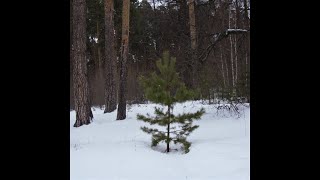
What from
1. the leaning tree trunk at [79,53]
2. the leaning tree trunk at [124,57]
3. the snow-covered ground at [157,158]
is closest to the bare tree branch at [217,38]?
the leaning tree trunk at [124,57]

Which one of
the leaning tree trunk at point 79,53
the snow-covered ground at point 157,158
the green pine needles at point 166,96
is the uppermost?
the leaning tree trunk at point 79,53

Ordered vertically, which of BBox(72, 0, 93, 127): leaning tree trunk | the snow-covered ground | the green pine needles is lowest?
the snow-covered ground

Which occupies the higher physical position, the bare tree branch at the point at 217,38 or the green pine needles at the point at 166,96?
the bare tree branch at the point at 217,38

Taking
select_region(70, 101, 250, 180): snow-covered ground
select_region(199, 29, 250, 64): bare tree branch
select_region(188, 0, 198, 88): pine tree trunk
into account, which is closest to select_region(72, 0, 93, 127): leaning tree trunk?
select_region(70, 101, 250, 180): snow-covered ground

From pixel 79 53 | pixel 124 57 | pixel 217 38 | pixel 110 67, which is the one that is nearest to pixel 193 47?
pixel 217 38

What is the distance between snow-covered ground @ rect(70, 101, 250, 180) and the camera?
21.0 ft

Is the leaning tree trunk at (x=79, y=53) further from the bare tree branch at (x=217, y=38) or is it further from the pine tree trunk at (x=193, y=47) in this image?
the bare tree branch at (x=217, y=38)

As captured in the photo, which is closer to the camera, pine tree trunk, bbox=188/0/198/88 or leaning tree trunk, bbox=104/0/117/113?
pine tree trunk, bbox=188/0/198/88

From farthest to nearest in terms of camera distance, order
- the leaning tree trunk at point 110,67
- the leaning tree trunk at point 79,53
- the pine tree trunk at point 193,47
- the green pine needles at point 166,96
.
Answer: the leaning tree trunk at point 110,67
the pine tree trunk at point 193,47
the leaning tree trunk at point 79,53
the green pine needles at point 166,96

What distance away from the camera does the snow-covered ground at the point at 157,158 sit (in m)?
6.40

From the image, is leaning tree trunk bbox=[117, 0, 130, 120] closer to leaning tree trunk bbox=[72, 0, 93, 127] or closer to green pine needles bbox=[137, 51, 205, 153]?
leaning tree trunk bbox=[72, 0, 93, 127]
